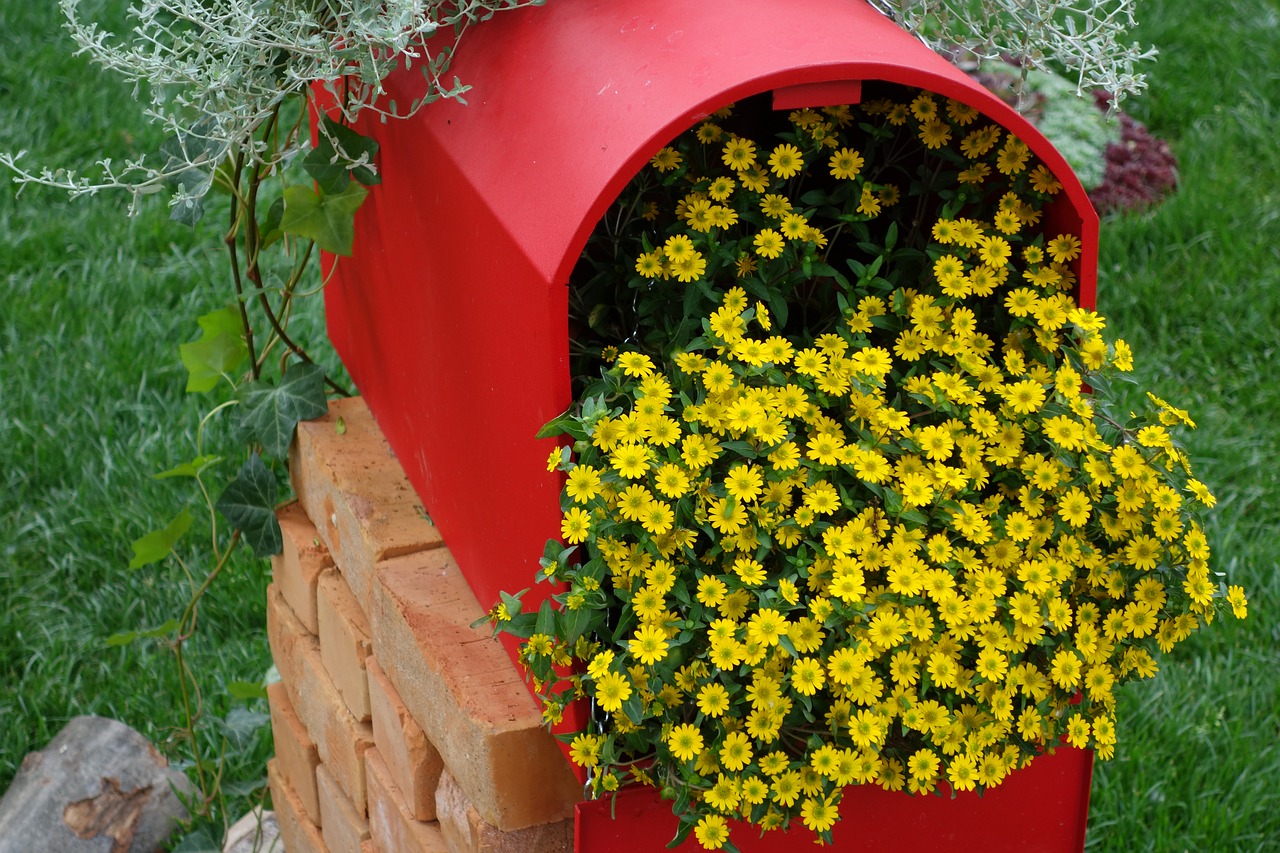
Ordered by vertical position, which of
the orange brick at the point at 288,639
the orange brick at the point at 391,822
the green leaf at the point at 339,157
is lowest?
the orange brick at the point at 288,639

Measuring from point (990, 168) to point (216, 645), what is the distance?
216 cm

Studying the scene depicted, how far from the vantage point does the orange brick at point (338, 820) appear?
6.87 feet

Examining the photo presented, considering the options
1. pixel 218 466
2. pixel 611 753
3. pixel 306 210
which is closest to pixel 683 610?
pixel 611 753

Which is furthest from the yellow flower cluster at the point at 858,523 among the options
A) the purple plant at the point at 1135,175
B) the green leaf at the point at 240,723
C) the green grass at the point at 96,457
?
the purple plant at the point at 1135,175

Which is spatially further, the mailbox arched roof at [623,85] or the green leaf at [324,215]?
the green leaf at [324,215]

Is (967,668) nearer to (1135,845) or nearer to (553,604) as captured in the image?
(553,604)

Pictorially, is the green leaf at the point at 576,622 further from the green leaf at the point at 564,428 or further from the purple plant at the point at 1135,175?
the purple plant at the point at 1135,175

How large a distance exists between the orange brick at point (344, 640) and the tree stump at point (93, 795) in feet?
2.81

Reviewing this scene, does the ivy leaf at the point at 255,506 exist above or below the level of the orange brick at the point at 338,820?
above

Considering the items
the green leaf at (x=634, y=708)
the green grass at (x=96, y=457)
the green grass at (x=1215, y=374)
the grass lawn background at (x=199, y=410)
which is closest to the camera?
the green leaf at (x=634, y=708)

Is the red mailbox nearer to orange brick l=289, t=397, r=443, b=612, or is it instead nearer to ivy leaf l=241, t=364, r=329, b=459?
orange brick l=289, t=397, r=443, b=612

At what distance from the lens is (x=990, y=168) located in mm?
1562

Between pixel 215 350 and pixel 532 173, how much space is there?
3.30 ft

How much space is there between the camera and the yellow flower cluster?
4.29ft
